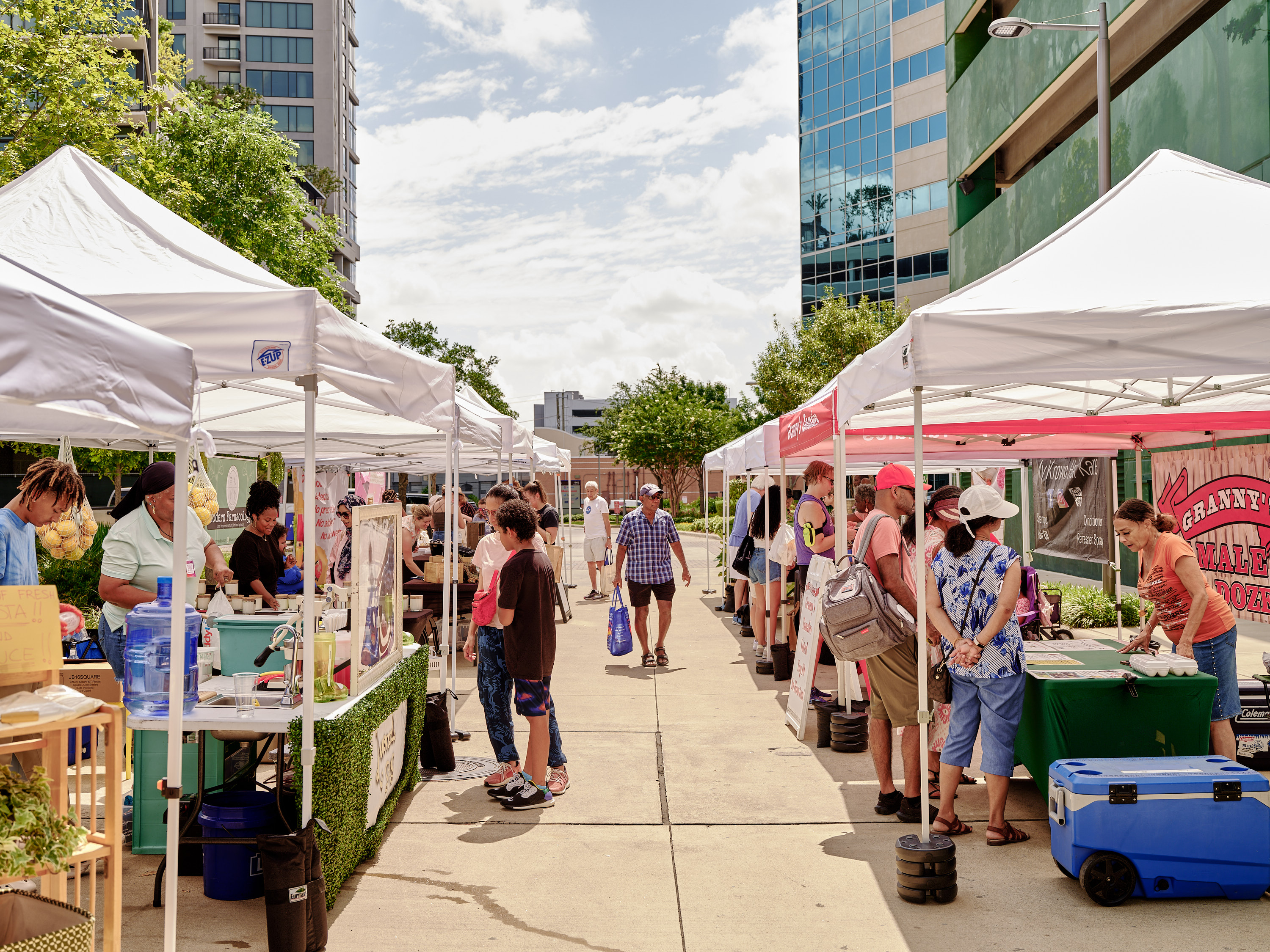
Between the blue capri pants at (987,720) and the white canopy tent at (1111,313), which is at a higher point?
the white canopy tent at (1111,313)

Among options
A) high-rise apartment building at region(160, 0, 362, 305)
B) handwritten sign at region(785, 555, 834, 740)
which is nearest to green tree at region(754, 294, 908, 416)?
handwritten sign at region(785, 555, 834, 740)

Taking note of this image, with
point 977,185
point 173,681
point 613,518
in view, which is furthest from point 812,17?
point 173,681

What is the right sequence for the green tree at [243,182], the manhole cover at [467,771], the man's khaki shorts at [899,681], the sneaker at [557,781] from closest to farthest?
the man's khaki shorts at [899,681], the sneaker at [557,781], the manhole cover at [467,771], the green tree at [243,182]

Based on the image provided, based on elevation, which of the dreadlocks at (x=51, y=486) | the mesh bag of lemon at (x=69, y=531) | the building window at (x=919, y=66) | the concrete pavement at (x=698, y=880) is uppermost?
the building window at (x=919, y=66)

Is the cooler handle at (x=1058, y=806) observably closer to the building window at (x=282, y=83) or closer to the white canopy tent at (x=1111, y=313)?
the white canopy tent at (x=1111, y=313)

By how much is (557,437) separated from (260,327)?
100 meters

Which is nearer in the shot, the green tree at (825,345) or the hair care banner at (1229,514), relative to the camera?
the hair care banner at (1229,514)

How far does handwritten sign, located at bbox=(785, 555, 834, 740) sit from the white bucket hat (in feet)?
7.53

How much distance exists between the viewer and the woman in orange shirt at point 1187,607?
19.8ft

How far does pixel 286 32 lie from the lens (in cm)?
7500

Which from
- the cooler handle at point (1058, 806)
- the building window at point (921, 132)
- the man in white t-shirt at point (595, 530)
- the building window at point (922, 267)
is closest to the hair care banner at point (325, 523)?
the man in white t-shirt at point (595, 530)

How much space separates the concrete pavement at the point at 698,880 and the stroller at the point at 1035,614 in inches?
69.4

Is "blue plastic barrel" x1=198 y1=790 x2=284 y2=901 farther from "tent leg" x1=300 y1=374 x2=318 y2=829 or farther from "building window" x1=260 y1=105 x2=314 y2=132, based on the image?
"building window" x1=260 y1=105 x2=314 y2=132

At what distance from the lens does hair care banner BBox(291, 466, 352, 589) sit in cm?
1346
